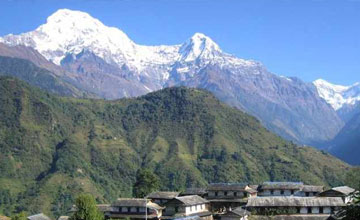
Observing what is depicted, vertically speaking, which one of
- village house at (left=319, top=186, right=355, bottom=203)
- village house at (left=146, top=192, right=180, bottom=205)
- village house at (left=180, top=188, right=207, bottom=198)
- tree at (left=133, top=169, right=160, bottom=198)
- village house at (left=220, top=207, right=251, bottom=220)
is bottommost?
village house at (left=220, top=207, right=251, bottom=220)

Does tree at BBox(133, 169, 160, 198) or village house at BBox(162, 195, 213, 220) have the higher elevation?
tree at BBox(133, 169, 160, 198)

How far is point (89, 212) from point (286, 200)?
39.9 meters

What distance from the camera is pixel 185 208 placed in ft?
365

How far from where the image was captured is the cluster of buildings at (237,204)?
103 m

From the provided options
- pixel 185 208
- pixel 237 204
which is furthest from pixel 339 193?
pixel 185 208

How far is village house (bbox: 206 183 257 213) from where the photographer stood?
397 feet

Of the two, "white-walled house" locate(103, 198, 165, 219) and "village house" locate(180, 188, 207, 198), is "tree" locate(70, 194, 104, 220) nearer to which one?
"white-walled house" locate(103, 198, 165, 219)

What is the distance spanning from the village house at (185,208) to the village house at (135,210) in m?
2.39

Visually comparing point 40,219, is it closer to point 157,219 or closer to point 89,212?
point 89,212

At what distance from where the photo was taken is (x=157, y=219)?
113000mm

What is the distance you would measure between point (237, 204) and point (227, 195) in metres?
3.75

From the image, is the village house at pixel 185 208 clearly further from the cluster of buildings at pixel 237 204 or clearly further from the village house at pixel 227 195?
the village house at pixel 227 195

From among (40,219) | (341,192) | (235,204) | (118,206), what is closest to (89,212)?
(118,206)

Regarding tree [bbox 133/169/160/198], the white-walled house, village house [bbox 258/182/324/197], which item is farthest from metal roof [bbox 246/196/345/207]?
tree [bbox 133/169/160/198]
